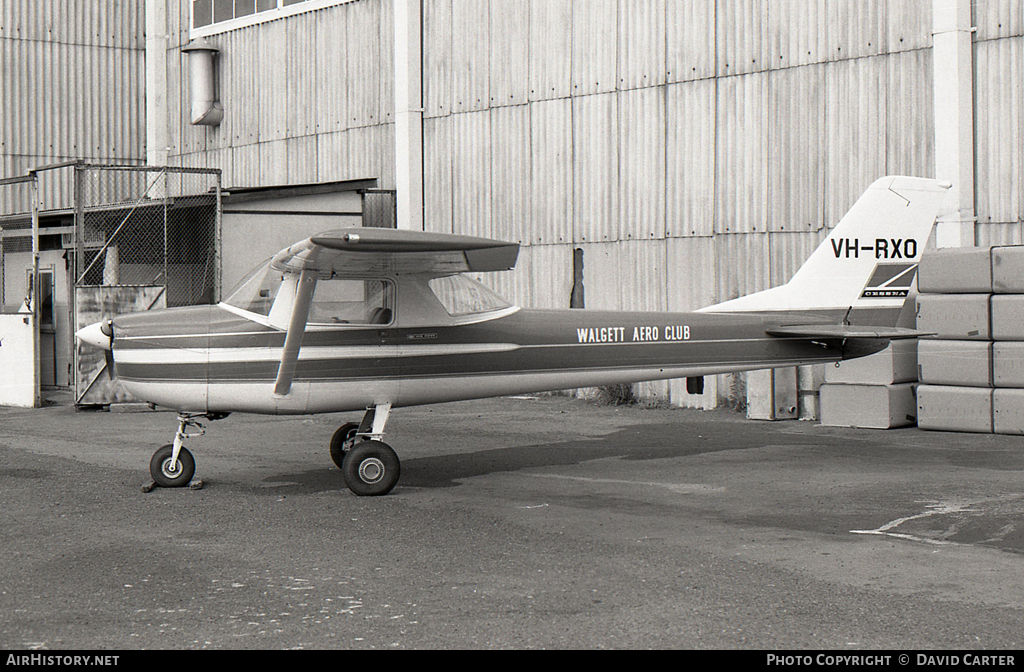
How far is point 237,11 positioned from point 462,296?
15834 mm

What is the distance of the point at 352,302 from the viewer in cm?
988

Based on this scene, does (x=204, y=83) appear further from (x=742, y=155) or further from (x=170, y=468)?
(x=170, y=468)

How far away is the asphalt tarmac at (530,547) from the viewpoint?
18.0 ft

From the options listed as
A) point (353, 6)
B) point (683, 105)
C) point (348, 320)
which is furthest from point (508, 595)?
point (353, 6)

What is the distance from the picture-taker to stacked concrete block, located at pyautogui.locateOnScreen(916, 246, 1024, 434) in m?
13.0

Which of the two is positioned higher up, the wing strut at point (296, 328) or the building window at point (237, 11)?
the building window at point (237, 11)

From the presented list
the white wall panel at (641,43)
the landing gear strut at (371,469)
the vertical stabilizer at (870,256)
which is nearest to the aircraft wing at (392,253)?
the landing gear strut at (371,469)

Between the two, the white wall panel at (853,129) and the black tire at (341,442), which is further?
the white wall panel at (853,129)

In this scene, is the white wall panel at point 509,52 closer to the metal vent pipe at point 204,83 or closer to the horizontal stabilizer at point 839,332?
the metal vent pipe at point 204,83

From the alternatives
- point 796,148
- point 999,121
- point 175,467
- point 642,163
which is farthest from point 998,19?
point 175,467

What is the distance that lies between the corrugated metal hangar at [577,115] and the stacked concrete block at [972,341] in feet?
2.83

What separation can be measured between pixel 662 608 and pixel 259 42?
19.9m

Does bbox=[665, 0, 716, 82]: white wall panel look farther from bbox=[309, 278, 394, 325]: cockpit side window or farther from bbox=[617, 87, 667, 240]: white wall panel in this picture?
bbox=[309, 278, 394, 325]: cockpit side window

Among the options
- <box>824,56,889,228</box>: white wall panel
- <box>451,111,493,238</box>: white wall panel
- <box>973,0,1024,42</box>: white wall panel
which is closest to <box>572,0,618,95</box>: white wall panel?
<box>451,111,493,238</box>: white wall panel
